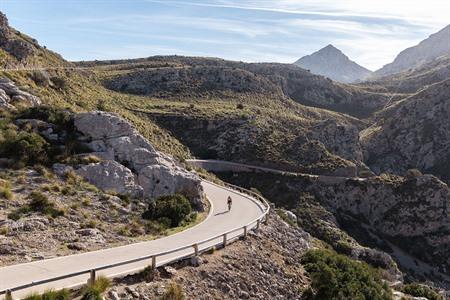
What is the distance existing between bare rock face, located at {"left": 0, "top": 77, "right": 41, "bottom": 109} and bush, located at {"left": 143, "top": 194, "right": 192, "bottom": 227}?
44.9ft

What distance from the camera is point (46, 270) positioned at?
1518cm

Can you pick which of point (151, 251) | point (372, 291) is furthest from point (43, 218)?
point (372, 291)

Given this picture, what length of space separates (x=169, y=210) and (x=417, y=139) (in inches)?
3814

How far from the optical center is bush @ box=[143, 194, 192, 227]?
24703mm

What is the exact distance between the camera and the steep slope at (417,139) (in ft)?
340

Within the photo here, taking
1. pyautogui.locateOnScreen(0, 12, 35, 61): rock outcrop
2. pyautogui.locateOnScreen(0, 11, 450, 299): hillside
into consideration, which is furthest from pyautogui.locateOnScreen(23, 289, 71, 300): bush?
pyautogui.locateOnScreen(0, 12, 35, 61): rock outcrop

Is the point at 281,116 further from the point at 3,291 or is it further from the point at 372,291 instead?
the point at 3,291

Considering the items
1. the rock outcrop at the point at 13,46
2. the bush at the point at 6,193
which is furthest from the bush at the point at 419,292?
the rock outcrop at the point at 13,46

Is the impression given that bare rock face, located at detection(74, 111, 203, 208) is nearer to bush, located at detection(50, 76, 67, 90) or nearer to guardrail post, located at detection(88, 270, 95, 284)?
guardrail post, located at detection(88, 270, 95, 284)

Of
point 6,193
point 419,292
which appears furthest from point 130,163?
point 419,292

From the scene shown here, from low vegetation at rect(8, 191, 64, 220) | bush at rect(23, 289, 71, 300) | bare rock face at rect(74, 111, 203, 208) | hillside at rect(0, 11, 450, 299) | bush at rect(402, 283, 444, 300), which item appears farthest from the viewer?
bush at rect(402, 283, 444, 300)

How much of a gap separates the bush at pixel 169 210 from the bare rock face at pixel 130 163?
188 centimetres

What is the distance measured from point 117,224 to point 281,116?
78.7 meters

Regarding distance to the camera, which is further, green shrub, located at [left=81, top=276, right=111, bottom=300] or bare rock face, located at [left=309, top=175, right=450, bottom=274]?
bare rock face, located at [left=309, top=175, right=450, bottom=274]
